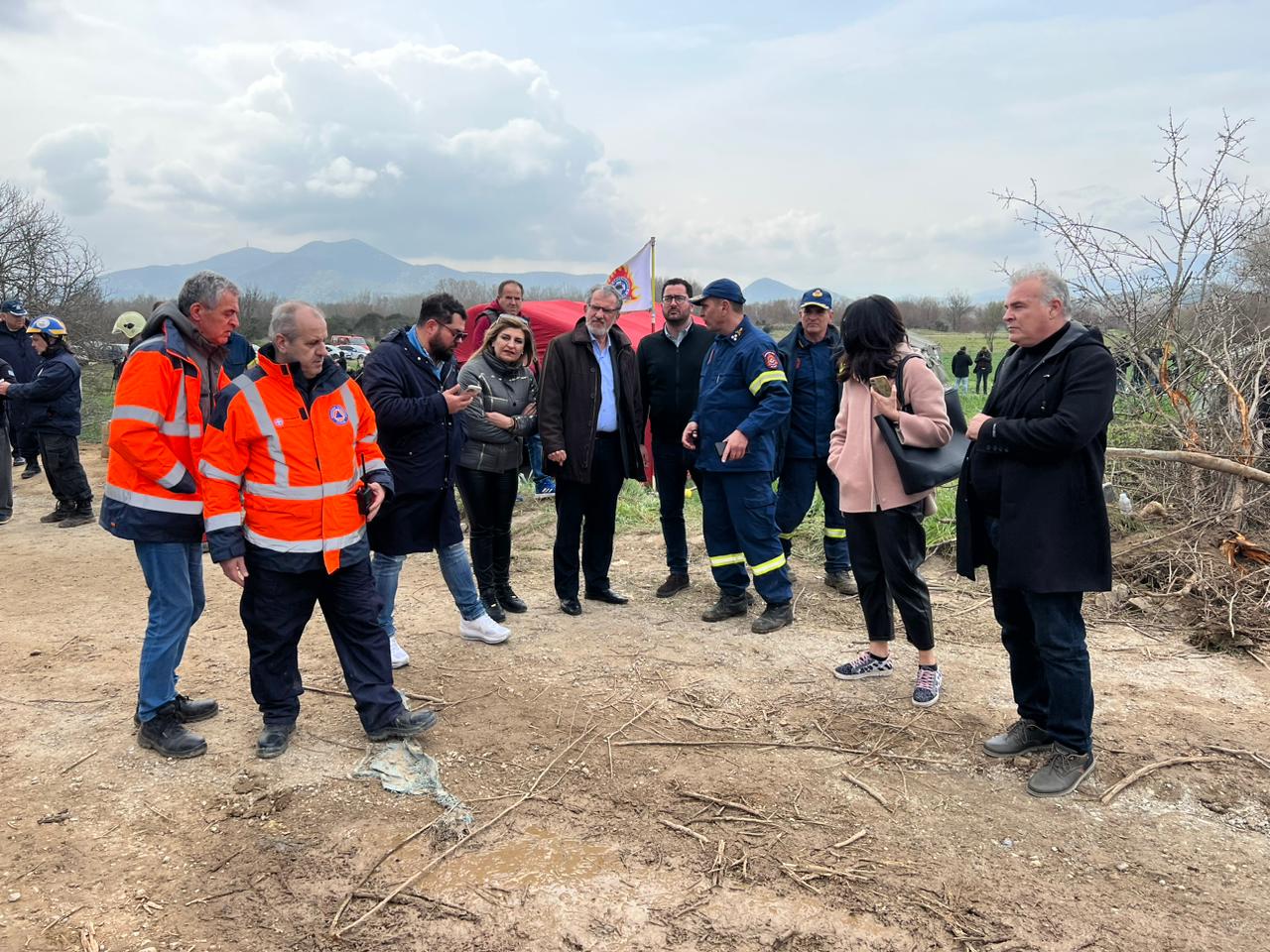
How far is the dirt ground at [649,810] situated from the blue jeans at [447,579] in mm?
261

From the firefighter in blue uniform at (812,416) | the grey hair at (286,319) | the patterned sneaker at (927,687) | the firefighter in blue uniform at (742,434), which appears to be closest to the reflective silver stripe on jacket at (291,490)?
the grey hair at (286,319)

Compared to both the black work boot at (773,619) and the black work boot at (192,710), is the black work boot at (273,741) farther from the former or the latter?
the black work boot at (773,619)

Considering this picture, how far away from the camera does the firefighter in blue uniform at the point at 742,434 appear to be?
5137 mm

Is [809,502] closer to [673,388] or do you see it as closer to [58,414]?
[673,388]

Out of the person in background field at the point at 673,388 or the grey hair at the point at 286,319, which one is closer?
the grey hair at the point at 286,319

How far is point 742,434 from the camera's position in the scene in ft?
16.6

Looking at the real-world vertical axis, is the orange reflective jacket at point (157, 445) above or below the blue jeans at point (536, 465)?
above

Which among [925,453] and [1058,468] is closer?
[1058,468]

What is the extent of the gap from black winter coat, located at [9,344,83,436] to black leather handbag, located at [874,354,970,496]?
25.4ft

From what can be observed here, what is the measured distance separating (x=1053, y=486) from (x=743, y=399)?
2275 millimetres

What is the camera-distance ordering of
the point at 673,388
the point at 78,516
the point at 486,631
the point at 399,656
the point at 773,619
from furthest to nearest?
the point at 78,516 < the point at 673,388 < the point at 773,619 < the point at 486,631 < the point at 399,656

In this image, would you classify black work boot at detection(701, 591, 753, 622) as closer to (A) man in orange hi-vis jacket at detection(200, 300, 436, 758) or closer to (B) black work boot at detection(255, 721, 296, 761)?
(A) man in orange hi-vis jacket at detection(200, 300, 436, 758)

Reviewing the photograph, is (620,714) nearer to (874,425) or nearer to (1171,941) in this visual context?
(874,425)

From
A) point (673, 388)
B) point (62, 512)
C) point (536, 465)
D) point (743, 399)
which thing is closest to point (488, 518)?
point (673, 388)
